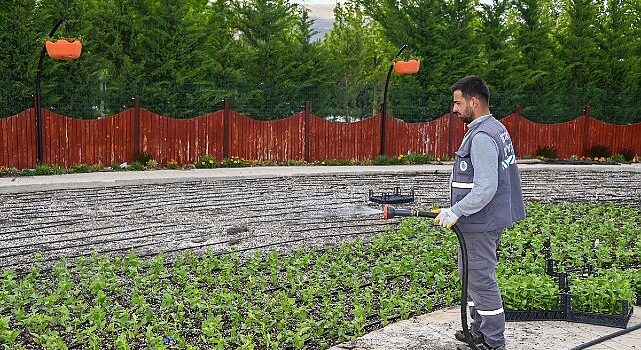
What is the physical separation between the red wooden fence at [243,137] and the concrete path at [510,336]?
13.6m

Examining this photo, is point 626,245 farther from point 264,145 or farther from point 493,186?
point 264,145

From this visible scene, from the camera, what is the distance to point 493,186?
4477 millimetres

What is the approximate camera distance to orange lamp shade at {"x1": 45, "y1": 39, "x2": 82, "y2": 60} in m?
15.7

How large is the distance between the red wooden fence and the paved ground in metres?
1.93

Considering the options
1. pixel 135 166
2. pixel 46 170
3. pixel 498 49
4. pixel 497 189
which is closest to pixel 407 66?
pixel 498 49

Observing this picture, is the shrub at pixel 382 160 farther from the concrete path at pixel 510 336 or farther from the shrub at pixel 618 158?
the concrete path at pixel 510 336

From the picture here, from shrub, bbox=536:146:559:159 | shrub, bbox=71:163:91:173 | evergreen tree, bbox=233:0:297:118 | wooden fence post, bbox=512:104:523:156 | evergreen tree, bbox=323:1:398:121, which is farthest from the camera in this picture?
shrub, bbox=536:146:559:159

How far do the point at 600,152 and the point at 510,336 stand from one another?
21.9 m

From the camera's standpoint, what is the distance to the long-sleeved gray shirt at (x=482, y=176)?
14.6ft

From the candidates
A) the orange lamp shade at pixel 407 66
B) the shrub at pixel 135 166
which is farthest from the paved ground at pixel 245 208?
the orange lamp shade at pixel 407 66

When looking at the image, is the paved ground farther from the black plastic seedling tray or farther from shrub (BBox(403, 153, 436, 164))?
shrub (BBox(403, 153, 436, 164))

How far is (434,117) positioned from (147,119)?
1008 cm

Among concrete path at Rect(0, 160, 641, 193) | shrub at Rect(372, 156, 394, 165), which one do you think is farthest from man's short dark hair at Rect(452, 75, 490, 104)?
shrub at Rect(372, 156, 394, 165)

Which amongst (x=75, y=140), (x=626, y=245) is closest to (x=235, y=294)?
(x=626, y=245)
